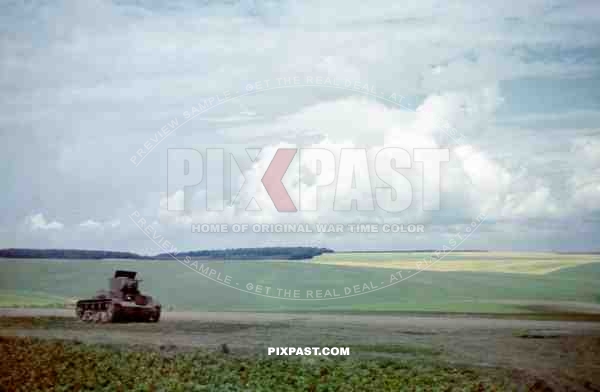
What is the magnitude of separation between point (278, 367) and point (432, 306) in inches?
154

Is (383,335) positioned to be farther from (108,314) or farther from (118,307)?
(108,314)

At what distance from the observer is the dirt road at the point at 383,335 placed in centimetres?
1070

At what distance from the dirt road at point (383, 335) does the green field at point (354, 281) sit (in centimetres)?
31

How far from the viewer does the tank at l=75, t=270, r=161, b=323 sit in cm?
1312

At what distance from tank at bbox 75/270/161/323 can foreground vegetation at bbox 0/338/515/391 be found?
2297 mm

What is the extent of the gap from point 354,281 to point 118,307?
430cm

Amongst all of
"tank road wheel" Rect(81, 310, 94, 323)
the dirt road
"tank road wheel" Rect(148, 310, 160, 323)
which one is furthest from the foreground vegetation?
"tank road wheel" Rect(148, 310, 160, 323)

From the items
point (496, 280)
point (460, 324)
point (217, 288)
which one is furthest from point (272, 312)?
point (496, 280)

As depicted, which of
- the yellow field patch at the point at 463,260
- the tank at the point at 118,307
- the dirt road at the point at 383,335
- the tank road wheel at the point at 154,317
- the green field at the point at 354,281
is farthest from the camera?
the tank road wheel at the point at 154,317

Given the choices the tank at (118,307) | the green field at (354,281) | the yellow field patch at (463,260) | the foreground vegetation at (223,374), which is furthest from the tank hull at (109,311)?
the yellow field patch at (463,260)

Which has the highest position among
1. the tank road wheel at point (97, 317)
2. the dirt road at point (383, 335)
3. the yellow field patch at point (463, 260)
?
the yellow field patch at point (463, 260)

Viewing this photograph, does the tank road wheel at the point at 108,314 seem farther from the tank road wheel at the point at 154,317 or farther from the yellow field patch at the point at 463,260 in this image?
the yellow field patch at the point at 463,260

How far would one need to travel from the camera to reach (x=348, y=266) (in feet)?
41.3

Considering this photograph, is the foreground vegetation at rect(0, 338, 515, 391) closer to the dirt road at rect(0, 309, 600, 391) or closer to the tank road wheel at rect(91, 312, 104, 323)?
the dirt road at rect(0, 309, 600, 391)
